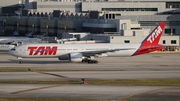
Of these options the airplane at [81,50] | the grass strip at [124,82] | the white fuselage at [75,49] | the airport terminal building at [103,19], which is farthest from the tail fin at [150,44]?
the grass strip at [124,82]

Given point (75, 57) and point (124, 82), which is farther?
point (75, 57)

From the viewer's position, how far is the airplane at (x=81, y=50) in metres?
83.8

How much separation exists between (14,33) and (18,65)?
91100mm

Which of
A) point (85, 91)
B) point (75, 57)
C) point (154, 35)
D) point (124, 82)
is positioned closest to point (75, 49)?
point (75, 57)

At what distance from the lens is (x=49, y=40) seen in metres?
130

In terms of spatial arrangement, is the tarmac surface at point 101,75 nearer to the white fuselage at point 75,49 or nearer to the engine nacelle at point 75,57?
the engine nacelle at point 75,57

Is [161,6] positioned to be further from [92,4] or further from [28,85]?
[28,85]

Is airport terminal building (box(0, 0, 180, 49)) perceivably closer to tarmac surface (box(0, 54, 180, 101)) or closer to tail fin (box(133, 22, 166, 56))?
tail fin (box(133, 22, 166, 56))

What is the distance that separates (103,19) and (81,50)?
159 feet

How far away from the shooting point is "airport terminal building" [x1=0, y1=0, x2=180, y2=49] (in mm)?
122856

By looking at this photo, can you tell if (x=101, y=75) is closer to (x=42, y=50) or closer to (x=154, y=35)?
(x=42, y=50)

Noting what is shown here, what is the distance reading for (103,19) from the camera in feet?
438

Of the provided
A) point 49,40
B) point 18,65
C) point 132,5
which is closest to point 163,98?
point 18,65

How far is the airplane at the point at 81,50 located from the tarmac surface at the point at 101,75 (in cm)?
137
